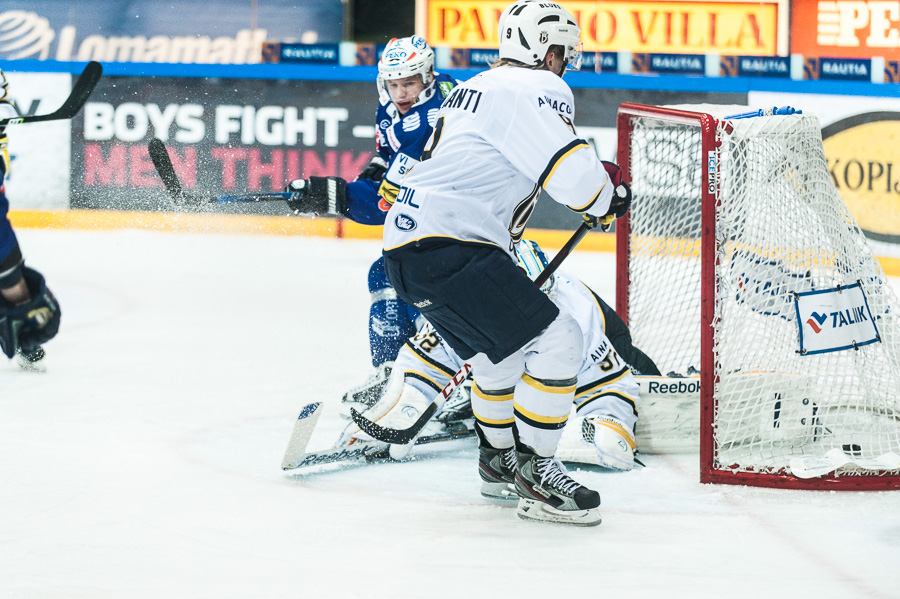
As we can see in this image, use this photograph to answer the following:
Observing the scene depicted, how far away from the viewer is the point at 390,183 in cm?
323

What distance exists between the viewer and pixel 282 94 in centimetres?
649

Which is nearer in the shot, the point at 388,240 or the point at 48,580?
the point at 48,580

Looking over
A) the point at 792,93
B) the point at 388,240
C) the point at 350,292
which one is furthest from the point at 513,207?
the point at 792,93

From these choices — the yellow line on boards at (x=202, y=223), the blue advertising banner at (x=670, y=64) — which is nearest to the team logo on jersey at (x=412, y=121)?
the yellow line on boards at (x=202, y=223)

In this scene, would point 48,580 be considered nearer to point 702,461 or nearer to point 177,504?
point 177,504

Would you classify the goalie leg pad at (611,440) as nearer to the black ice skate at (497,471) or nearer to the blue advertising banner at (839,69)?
the black ice skate at (497,471)

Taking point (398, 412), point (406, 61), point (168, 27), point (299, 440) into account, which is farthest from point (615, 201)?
point (168, 27)

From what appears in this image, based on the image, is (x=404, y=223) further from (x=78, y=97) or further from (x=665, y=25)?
(x=665, y=25)

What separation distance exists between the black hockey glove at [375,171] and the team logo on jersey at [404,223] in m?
1.16

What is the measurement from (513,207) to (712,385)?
2.05 ft

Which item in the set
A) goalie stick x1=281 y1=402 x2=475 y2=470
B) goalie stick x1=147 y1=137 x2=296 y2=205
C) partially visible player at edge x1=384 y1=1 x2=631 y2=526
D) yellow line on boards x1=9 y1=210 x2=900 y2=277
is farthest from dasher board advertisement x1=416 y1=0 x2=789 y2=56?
partially visible player at edge x1=384 y1=1 x2=631 y2=526

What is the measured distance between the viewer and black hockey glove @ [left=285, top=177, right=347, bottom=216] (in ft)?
10.5

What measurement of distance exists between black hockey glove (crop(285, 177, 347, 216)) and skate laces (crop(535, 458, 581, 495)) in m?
1.11

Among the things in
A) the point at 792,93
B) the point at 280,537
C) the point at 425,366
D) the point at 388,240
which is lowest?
the point at 280,537
